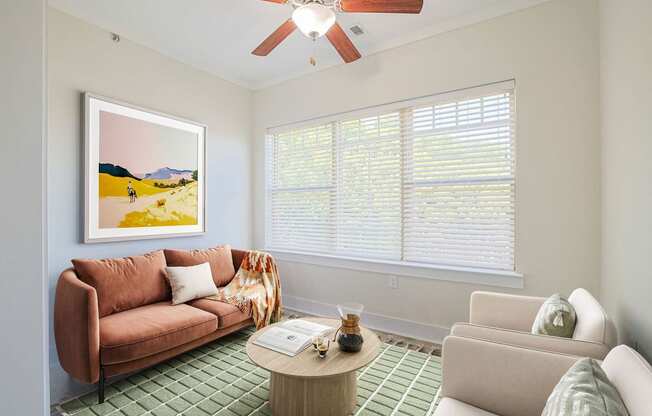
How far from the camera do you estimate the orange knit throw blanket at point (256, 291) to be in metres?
2.94

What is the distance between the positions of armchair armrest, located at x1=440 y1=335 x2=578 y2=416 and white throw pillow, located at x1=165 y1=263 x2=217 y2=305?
2.29 metres

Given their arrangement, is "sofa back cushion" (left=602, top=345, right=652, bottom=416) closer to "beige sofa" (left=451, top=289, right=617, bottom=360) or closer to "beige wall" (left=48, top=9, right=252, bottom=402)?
"beige sofa" (left=451, top=289, right=617, bottom=360)

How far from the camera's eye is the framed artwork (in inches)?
108

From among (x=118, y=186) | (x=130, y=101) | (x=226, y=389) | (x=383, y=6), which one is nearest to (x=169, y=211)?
(x=118, y=186)

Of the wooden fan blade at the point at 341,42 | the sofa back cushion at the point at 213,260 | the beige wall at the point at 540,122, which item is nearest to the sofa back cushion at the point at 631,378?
the beige wall at the point at 540,122

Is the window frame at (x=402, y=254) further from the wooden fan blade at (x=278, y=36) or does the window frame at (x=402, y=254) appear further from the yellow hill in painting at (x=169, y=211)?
the wooden fan blade at (x=278, y=36)

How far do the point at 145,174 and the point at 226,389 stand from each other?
2.13 meters

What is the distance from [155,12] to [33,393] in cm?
289

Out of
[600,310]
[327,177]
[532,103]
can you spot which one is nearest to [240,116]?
[327,177]

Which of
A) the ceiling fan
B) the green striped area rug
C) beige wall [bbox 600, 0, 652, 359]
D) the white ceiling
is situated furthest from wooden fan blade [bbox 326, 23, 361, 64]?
the green striped area rug

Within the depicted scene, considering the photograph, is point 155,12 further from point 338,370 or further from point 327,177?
point 338,370

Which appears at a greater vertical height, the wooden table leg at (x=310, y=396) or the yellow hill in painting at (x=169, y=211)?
the yellow hill in painting at (x=169, y=211)

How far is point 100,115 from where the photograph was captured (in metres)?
2.76

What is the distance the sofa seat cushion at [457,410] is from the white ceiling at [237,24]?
9.35 feet
